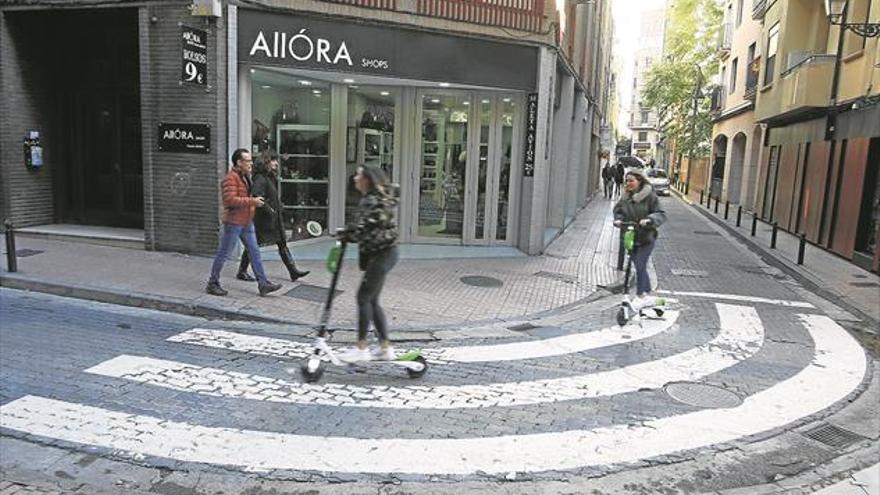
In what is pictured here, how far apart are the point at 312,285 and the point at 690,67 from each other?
39.4 meters

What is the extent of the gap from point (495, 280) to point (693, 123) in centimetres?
3335

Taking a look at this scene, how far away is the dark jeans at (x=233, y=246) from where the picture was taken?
8.12m

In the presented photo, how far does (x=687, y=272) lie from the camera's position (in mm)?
12461

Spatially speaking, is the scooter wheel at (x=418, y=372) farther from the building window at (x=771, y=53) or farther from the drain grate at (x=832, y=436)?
the building window at (x=771, y=53)

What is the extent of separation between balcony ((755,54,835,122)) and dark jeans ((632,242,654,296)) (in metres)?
11.2

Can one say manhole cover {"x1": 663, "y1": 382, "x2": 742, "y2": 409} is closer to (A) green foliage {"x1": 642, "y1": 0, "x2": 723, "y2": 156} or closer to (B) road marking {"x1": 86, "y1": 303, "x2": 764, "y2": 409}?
(B) road marking {"x1": 86, "y1": 303, "x2": 764, "y2": 409}

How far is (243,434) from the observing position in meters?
4.59

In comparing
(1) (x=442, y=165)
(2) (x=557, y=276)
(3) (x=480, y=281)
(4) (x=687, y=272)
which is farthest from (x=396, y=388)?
(4) (x=687, y=272)

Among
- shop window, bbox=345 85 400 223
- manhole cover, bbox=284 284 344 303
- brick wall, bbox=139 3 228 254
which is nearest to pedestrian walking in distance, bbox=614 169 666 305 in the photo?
manhole cover, bbox=284 284 344 303

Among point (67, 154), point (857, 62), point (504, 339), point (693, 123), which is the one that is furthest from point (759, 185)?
point (67, 154)

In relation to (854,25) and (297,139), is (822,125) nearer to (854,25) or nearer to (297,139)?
(854,25)

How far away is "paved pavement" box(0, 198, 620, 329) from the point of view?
7945 mm

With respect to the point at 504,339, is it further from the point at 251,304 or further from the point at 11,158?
the point at 11,158

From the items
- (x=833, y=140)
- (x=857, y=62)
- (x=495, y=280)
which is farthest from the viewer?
(x=833, y=140)
